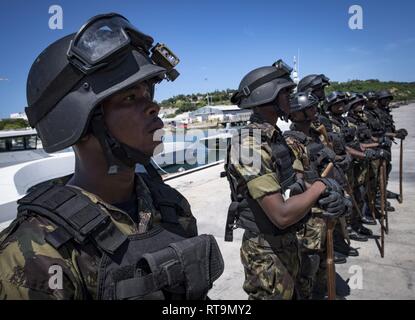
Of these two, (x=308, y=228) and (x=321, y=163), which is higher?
(x=321, y=163)

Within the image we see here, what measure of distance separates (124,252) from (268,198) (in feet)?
4.06

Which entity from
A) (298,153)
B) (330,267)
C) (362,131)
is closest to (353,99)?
(362,131)

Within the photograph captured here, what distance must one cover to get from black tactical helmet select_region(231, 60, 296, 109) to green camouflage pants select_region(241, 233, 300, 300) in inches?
44.4

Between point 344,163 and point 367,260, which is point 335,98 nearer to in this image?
point 344,163

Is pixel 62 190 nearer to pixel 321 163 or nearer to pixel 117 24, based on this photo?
pixel 117 24

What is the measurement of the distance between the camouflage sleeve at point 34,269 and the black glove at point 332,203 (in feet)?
5.85

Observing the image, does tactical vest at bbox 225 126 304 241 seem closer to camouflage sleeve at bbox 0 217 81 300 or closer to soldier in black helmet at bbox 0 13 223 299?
soldier in black helmet at bbox 0 13 223 299

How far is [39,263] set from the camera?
1.03 m

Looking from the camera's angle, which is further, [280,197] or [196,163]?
[196,163]

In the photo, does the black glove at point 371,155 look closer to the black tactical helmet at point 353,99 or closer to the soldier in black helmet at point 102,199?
the black tactical helmet at point 353,99
